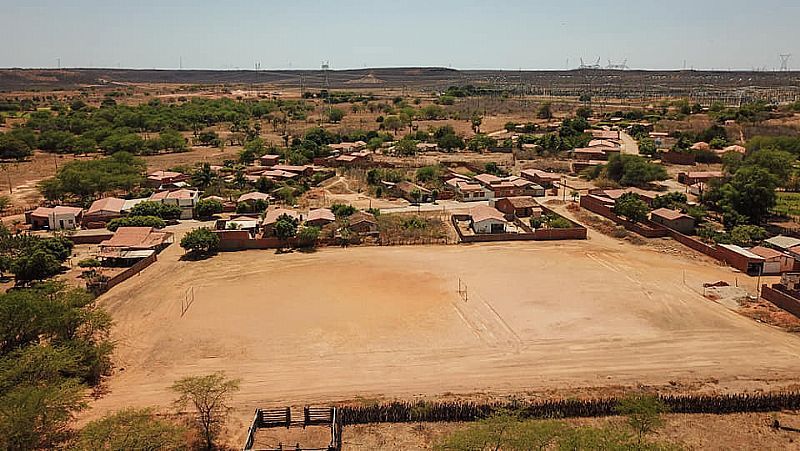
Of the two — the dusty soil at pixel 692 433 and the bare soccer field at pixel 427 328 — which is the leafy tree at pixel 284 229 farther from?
the dusty soil at pixel 692 433

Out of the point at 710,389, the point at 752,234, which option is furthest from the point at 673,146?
the point at 710,389

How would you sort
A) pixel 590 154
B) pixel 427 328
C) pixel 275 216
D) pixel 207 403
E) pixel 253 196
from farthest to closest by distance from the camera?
pixel 590 154 → pixel 253 196 → pixel 275 216 → pixel 427 328 → pixel 207 403

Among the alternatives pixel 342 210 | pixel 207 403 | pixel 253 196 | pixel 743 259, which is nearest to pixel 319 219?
pixel 342 210

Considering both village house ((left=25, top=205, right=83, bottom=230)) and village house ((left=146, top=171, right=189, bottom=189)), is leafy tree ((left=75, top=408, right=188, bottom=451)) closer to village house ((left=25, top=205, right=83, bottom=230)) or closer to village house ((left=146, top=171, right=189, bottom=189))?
village house ((left=25, top=205, right=83, bottom=230))

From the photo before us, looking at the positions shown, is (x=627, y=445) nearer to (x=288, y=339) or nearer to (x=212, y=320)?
(x=288, y=339)

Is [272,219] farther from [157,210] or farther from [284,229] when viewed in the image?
[157,210]

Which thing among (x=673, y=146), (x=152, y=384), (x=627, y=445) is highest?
(x=673, y=146)

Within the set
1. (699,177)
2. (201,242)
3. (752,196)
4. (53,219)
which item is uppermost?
(699,177)
